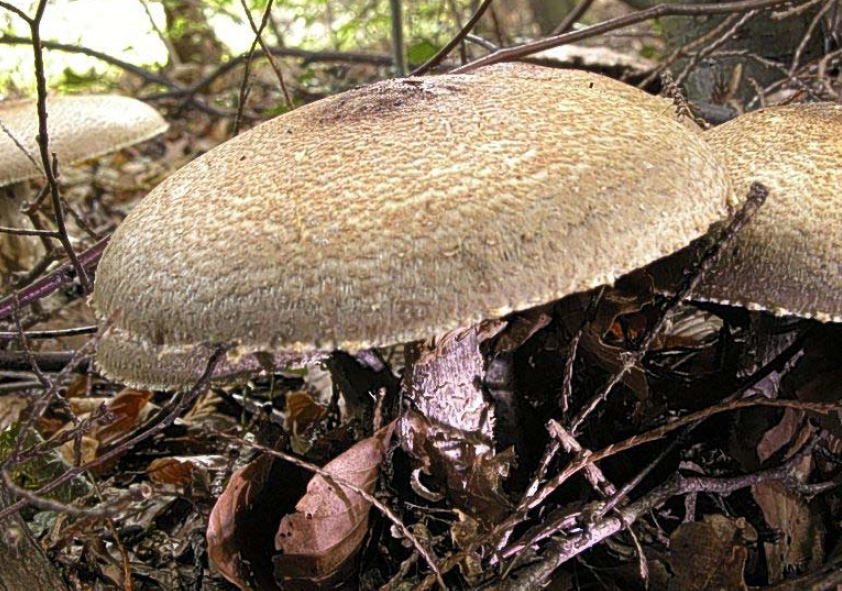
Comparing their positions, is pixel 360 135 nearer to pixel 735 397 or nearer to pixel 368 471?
pixel 368 471

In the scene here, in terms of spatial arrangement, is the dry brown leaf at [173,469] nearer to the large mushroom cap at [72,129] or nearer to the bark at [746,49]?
the large mushroom cap at [72,129]

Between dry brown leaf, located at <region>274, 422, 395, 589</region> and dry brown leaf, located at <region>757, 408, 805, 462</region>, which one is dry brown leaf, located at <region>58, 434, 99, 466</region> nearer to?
dry brown leaf, located at <region>274, 422, 395, 589</region>

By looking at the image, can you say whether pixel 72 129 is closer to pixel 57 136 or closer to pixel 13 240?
pixel 57 136

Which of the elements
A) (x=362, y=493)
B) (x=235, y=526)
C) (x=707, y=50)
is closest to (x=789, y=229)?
(x=362, y=493)

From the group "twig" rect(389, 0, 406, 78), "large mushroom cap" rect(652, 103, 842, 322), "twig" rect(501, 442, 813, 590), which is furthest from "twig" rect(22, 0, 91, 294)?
"twig" rect(389, 0, 406, 78)

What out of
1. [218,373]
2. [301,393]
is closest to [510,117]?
[218,373]
